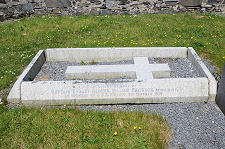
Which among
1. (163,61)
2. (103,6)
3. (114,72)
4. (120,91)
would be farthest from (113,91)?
(103,6)

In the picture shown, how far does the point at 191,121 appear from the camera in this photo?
349 cm

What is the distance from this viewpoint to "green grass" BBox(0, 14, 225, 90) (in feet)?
19.4

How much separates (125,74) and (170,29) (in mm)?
3824

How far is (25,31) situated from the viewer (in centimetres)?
775

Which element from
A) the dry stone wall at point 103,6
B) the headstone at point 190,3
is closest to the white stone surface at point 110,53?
the dry stone wall at point 103,6

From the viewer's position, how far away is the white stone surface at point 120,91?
12.6 feet

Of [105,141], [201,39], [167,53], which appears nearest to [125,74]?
[167,53]

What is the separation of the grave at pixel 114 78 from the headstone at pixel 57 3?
451cm

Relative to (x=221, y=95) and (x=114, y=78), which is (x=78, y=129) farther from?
(x=221, y=95)

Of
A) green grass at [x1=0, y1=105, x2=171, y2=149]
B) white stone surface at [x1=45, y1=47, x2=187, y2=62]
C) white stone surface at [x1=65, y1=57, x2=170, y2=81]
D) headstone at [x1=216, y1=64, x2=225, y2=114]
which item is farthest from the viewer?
white stone surface at [x1=45, y1=47, x2=187, y2=62]

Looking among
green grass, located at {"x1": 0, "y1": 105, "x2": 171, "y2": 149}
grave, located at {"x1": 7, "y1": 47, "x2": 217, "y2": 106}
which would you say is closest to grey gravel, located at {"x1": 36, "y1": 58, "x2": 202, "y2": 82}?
grave, located at {"x1": 7, "y1": 47, "x2": 217, "y2": 106}

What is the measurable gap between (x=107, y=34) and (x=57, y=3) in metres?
3.52

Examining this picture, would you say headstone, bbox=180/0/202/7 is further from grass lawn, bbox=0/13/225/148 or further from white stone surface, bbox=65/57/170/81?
white stone surface, bbox=65/57/170/81

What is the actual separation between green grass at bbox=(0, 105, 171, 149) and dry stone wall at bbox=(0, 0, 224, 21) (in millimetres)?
6543
